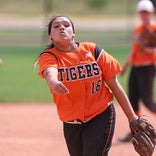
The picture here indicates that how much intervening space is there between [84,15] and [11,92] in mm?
37531

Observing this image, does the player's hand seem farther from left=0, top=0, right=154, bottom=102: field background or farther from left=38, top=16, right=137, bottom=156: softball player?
left=0, top=0, right=154, bottom=102: field background

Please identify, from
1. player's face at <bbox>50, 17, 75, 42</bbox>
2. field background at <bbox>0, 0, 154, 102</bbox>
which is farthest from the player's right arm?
field background at <bbox>0, 0, 154, 102</bbox>

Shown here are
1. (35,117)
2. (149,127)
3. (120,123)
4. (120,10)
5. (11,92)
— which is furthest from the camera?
(120,10)

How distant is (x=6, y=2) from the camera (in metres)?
52.3

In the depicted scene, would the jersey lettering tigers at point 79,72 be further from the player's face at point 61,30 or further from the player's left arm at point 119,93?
the player's face at point 61,30

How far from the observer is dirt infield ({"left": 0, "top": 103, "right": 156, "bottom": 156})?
809 cm

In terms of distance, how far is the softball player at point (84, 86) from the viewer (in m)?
5.29

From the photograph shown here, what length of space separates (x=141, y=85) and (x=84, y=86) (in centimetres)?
418

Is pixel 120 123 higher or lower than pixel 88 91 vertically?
lower

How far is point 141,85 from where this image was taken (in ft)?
30.8

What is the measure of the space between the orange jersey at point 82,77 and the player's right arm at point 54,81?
13 centimetres

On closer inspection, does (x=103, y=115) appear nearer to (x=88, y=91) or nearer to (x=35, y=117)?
(x=88, y=91)

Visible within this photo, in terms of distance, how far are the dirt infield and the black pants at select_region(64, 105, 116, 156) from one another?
2.35 metres

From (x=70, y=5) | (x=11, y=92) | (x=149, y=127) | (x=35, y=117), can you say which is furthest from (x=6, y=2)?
(x=149, y=127)
